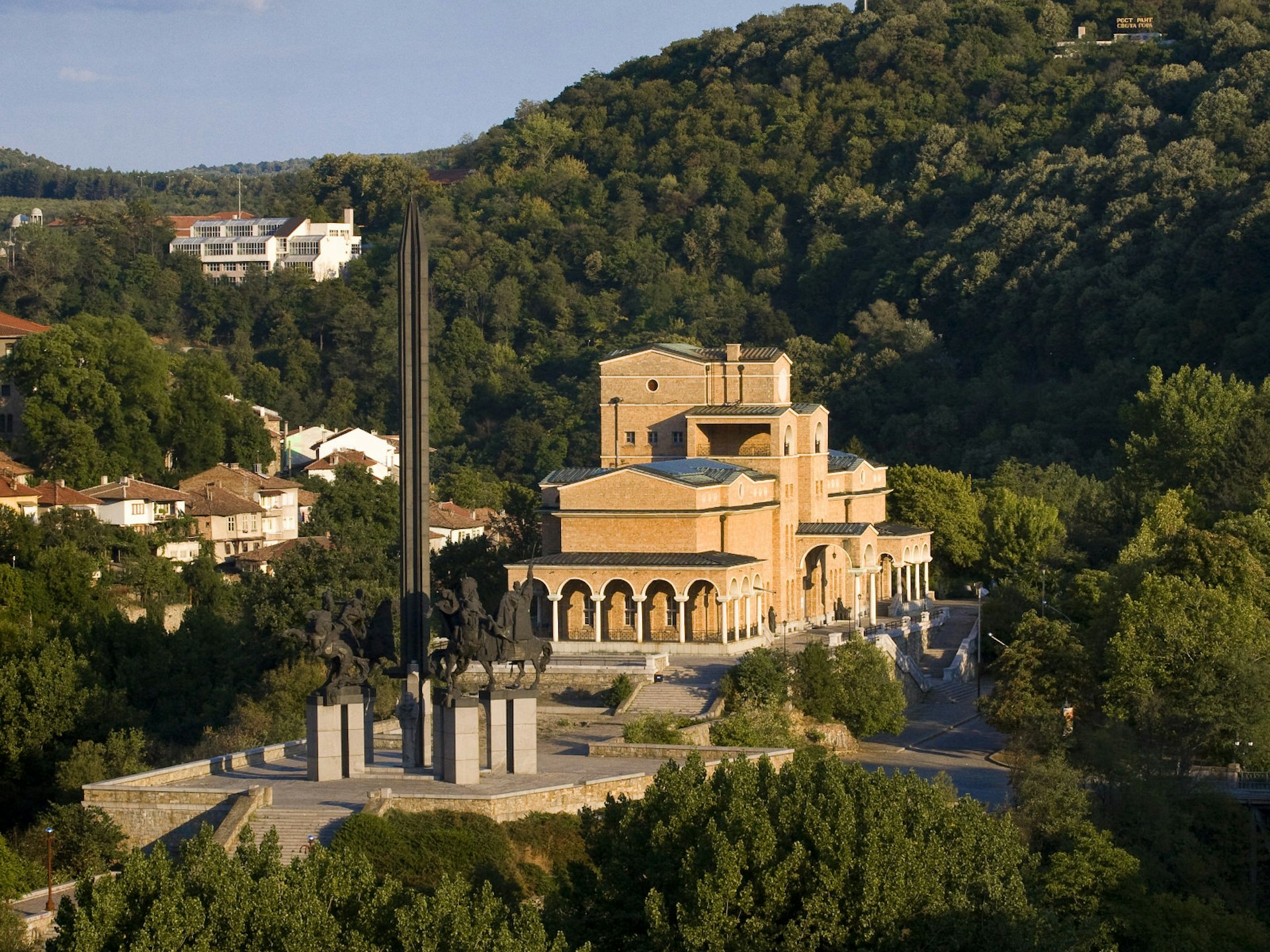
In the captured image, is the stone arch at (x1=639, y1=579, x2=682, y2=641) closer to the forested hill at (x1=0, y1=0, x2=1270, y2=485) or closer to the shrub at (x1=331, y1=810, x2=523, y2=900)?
the shrub at (x1=331, y1=810, x2=523, y2=900)

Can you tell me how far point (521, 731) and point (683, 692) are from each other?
38.3ft

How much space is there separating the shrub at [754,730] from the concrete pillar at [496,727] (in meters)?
5.65

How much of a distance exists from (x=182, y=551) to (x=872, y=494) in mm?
23802

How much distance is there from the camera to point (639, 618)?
56.0 meters

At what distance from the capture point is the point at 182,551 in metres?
77.9

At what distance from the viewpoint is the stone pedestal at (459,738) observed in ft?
125

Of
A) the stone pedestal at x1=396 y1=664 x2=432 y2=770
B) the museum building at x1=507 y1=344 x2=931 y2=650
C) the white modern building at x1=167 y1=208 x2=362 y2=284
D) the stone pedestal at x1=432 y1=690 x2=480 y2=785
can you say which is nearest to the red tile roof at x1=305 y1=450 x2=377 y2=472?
the museum building at x1=507 y1=344 x2=931 y2=650

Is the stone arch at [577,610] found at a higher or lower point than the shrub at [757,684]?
higher

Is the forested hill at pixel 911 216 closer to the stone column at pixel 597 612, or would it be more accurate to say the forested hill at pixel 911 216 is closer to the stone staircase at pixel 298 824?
the stone column at pixel 597 612

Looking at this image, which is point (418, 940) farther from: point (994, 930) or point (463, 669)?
point (463, 669)

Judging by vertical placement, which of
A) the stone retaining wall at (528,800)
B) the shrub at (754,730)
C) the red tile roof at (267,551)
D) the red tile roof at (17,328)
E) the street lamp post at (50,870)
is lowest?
the street lamp post at (50,870)

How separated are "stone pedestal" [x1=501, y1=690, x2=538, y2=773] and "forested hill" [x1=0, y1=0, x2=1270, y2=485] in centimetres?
5310

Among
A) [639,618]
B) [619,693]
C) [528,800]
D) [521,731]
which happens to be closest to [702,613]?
[639,618]

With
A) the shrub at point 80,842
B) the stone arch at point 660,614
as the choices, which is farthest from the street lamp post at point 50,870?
the stone arch at point 660,614
